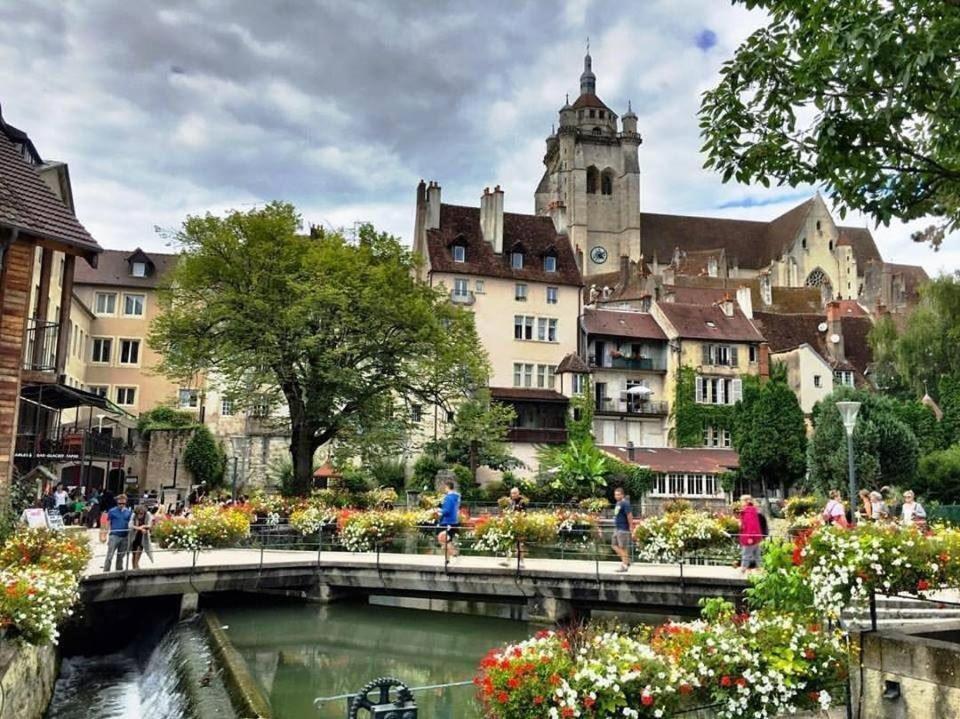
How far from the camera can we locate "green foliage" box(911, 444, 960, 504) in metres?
42.1

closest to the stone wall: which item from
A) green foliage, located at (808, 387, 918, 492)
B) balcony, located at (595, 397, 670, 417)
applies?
green foliage, located at (808, 387, 918, 492)

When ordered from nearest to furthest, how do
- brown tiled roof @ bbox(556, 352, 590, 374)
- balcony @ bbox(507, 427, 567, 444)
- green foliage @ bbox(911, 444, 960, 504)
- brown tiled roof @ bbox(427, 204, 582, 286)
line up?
green foliage @ bbox(911, 444, 960, 504), balcony @ bbox(507, 427, 567, 444), brown tiled roof @ bbox(556, 352, 590, 374), brown tiled roof @ bbox(427, 204, 582, 286)

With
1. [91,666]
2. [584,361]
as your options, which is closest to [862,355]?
[584,361]

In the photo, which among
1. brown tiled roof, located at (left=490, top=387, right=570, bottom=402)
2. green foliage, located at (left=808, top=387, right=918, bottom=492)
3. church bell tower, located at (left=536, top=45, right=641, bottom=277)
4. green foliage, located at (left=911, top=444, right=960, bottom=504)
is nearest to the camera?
green foliage, located at (left=808, top=387, right=918, bottom=492)

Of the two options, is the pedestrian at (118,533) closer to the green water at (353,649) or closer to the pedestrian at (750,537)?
the green water at (353,649)

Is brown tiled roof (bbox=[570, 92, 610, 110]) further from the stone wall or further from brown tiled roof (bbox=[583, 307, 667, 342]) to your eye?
the stone wall

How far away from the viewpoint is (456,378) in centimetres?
3328

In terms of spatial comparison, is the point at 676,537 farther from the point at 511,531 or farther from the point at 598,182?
the point at 598,182

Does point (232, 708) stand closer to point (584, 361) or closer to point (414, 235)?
point (584, 361)

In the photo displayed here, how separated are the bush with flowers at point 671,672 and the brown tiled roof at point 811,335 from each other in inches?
2190

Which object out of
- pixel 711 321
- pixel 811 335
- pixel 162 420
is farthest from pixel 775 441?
pixel 162 420

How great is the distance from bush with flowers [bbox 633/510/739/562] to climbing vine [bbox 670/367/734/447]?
33129 mm

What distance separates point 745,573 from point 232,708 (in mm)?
10789

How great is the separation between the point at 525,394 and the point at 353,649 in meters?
34.6
